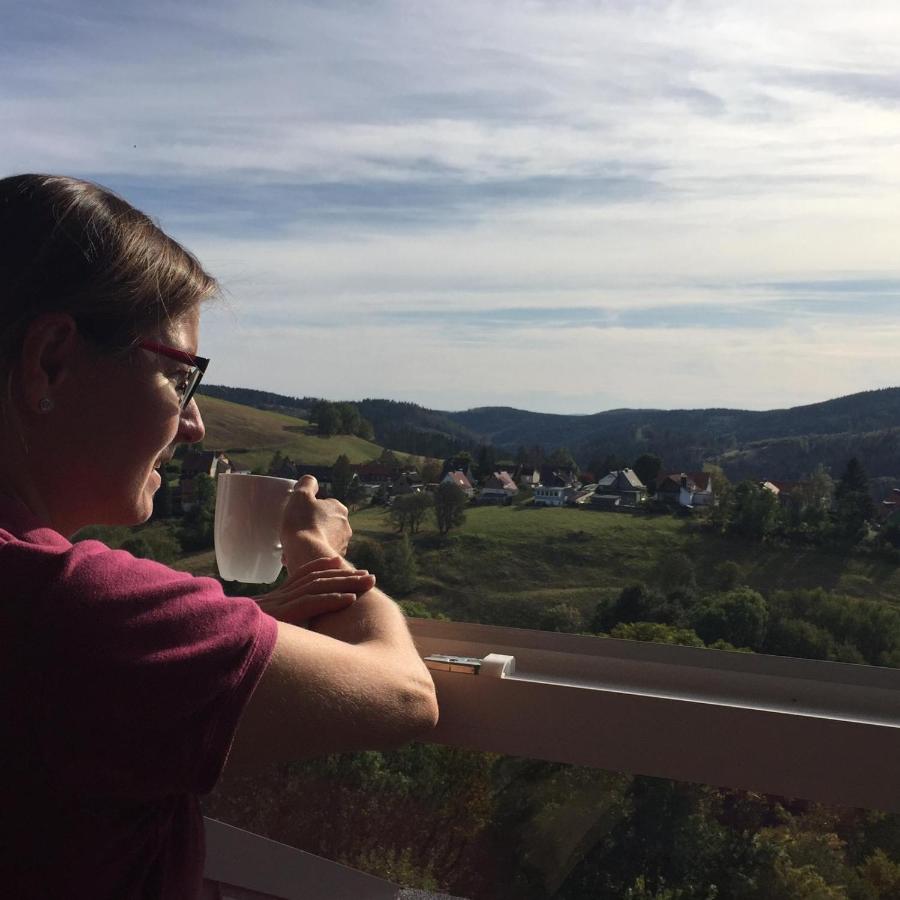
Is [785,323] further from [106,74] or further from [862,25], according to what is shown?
[106,74]

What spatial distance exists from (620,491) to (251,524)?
133 cm

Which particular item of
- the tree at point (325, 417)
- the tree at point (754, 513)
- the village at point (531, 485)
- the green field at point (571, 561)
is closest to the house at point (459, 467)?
the village at point (531, 485)

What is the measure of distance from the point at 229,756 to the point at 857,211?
3.30 metres

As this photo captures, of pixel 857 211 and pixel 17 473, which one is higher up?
pixel 857 211

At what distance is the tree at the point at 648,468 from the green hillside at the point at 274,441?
2.24 ft

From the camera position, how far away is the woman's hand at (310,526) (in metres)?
1.29

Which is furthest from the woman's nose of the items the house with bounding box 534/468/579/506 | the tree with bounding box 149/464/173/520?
the house with bounding box 534/468/579/506

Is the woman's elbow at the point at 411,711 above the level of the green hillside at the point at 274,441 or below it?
below

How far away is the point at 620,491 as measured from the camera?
246cm

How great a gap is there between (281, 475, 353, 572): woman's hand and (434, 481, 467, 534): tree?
3.43 feet

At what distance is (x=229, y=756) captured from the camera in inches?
32.3

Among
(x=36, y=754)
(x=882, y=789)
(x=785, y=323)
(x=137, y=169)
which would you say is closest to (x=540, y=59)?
(x=137, y=169)

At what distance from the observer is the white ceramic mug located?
1351 mm

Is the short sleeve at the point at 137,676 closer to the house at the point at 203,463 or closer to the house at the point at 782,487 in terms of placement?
the house at the point at 203,463
